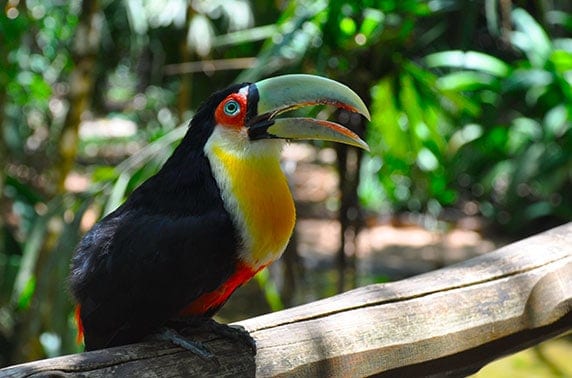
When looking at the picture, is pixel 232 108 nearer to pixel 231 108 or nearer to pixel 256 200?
pixel 231 108

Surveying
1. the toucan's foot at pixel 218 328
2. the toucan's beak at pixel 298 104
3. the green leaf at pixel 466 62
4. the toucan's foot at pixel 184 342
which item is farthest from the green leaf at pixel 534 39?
the toucan's foot at pixel 184 342

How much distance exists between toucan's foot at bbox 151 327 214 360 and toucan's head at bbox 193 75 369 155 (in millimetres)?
403

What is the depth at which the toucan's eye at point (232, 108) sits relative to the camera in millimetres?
1824

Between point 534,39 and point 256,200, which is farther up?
point 256,200

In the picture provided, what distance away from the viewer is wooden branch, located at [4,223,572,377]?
1656 mm

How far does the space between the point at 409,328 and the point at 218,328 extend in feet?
1.34

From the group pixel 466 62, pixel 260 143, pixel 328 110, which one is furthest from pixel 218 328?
pixel 466 62

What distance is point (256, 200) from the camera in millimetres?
1754

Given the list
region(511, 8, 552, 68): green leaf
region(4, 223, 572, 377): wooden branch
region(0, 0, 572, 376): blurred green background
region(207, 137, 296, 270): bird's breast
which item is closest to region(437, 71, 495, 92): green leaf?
region(0, 0, 572, 376): blurred green background

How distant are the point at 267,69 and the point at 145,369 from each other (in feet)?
5.85

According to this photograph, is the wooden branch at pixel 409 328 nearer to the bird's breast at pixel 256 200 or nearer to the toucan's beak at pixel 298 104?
the bird's breast at pixel 256 200

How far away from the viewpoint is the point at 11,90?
399 centimetres

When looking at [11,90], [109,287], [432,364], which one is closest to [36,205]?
[11,90]

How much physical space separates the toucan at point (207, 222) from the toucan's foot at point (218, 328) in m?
0.01
